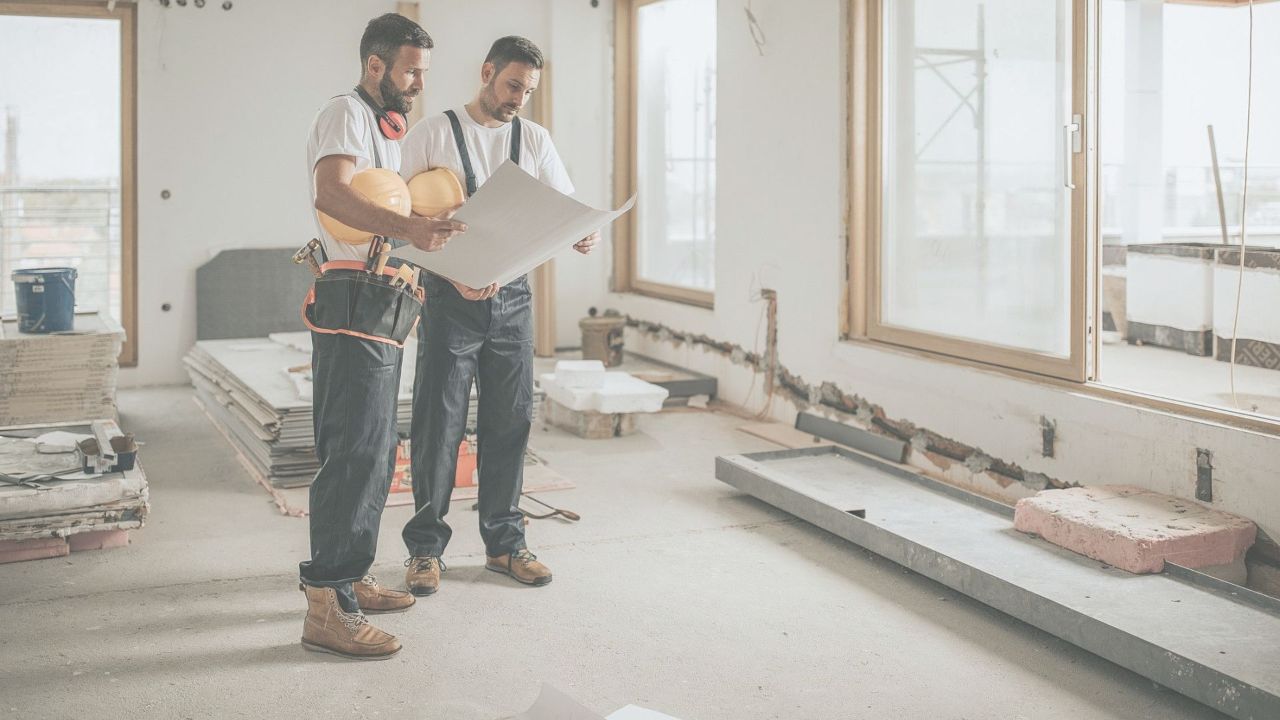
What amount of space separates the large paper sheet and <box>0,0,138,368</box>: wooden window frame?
4885mm

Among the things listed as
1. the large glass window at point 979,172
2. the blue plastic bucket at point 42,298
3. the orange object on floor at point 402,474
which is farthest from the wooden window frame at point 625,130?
the blue plastic bucket at point 42,298

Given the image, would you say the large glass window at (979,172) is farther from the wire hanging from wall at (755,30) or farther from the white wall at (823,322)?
the wire hanging from wall at (755,30)

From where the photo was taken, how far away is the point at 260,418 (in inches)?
187

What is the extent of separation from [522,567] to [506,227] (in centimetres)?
116

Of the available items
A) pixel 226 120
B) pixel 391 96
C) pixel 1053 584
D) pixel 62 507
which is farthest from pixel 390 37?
pixel 226 120

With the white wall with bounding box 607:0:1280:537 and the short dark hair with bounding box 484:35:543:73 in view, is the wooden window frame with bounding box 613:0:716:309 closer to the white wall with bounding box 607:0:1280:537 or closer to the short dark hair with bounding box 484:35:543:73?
the white wall with bounding box 607:0:1280:537

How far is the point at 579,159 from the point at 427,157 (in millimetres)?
5017

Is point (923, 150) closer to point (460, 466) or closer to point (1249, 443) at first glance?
point (1249, 443)

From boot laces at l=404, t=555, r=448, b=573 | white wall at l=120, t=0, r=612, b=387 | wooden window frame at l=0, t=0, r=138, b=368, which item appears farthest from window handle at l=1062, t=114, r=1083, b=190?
wooden window frame at l=0, t=0, r=138, b=368

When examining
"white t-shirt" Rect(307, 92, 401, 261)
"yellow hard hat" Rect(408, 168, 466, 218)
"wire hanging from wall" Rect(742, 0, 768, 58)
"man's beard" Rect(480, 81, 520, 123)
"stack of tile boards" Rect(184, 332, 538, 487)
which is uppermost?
"wire hanging from wall" Rect(742, 0, 768, 58)

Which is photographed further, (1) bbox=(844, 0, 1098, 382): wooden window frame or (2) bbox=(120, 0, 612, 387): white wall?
(2) bbox=(120, 0, 612, 387): white wall

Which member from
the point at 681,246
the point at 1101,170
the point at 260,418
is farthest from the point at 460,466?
the point at 681,246

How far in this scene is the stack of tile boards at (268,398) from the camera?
461cm

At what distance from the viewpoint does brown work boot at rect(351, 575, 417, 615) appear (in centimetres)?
313
